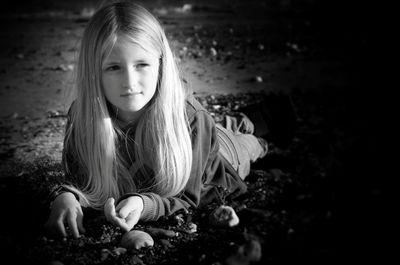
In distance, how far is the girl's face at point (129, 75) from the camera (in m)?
2.49

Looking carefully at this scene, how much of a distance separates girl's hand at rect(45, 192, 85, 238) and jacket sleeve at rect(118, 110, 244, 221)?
33 centimetres

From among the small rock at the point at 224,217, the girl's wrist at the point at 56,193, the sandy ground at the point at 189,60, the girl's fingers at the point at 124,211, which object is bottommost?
the sandy ground at the point at 189,60

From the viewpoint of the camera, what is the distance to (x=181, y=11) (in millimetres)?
9852

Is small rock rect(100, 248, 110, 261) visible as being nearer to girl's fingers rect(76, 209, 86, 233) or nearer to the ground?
the ground

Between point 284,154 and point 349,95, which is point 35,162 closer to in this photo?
point 284,154

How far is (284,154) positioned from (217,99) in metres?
1.36

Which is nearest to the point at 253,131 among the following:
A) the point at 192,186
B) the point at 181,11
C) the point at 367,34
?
the point at 192,186

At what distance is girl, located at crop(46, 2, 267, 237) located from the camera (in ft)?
8.20

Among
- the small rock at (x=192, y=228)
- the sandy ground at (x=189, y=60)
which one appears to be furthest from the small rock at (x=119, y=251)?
the sandy ground at (x=189, y=60)

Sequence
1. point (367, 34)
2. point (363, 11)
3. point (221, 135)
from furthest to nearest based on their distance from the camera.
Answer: point (363, 11)
point (367, 34)
point (221, 135)

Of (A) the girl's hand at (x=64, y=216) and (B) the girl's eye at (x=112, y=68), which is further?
(B) the girl's eye at (x=112, y=68)

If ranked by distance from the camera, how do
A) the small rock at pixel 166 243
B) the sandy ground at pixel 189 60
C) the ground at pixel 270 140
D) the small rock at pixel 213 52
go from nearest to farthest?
the ground at pixel 270 140 → the small rock at pixel 166 243 → the sandy ground at pixel 189 60 → the small rock at pixel 213 52

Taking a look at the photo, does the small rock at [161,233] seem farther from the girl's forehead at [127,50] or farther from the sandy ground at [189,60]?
the sandy ground at [189,60]

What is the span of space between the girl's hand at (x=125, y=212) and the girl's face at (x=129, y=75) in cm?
49
